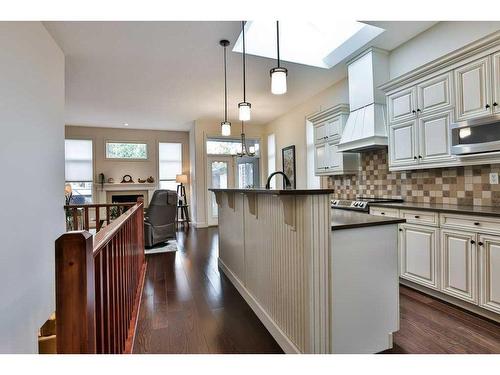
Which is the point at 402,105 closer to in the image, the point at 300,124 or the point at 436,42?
the point at 436,42

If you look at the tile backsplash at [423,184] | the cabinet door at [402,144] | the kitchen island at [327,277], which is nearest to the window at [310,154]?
the tile backsplash at [423,184]

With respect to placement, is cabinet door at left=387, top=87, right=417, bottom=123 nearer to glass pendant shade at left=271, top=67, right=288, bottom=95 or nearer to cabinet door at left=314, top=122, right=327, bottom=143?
cabinet door at left=314, top=122, right=327, bottom=143

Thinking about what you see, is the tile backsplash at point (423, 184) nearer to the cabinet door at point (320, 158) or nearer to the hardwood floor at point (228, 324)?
the cabinet door at point (320, 158)

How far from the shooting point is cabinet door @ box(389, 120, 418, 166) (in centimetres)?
301

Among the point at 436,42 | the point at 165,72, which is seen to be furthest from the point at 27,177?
the point at 436,42

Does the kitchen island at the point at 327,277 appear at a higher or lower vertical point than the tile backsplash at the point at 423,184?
lower

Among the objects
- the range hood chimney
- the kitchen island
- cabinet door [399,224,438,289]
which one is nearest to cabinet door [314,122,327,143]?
the range hood chimney

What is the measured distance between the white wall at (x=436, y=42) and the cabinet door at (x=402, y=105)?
→ 548mm

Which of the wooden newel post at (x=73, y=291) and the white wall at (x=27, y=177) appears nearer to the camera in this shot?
the wooden newel post at (x=73, y=291)

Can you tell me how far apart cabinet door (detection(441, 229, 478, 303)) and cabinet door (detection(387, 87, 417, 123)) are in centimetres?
142

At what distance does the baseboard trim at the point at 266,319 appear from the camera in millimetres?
1690

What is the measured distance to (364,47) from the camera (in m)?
3.58
